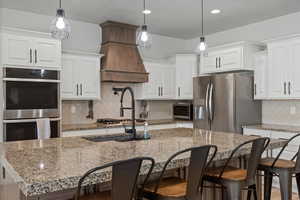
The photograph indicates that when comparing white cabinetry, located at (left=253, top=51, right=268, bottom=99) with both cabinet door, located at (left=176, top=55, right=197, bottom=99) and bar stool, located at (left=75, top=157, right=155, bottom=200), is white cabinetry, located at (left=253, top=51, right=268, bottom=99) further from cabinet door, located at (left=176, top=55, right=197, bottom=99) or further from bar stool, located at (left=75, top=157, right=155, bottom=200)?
bar stool, located at (left=75, top=157, right=155, bottom=200)

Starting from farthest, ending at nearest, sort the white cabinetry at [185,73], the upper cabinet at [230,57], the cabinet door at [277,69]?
1. the white cabinetry at [185,73]
2. the upper cabinet at [230,57]
3. the cabinet door at [277,69]

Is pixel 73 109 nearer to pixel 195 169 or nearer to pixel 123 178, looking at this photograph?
pixel 195 169

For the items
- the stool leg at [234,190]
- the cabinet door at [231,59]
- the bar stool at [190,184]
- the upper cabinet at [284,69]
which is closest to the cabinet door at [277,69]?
the upper cabinet at [284,69]

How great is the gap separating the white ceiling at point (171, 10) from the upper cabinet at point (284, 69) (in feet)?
1.91

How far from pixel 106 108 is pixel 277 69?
310 cm

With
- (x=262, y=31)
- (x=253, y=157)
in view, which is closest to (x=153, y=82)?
(x=262, y=31)

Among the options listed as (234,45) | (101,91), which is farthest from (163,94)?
(234,45)

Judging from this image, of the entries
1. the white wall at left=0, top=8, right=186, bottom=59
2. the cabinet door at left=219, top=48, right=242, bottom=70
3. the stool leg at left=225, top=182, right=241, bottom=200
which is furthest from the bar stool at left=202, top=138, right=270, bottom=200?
the white wall at left=0, top=8, right=186, bottom=59

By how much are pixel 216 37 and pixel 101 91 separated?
2.66 meters

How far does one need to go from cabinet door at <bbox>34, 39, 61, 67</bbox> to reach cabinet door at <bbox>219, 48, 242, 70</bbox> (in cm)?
284

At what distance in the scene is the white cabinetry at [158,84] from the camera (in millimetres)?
5543

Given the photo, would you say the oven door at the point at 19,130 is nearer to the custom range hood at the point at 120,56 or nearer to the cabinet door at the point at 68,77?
the cabinet door at the point at 68,77

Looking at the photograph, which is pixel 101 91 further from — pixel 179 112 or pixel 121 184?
pixel 121 184

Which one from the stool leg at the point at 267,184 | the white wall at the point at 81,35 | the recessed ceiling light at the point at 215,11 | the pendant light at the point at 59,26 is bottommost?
the stool leg at the point at 267,184
